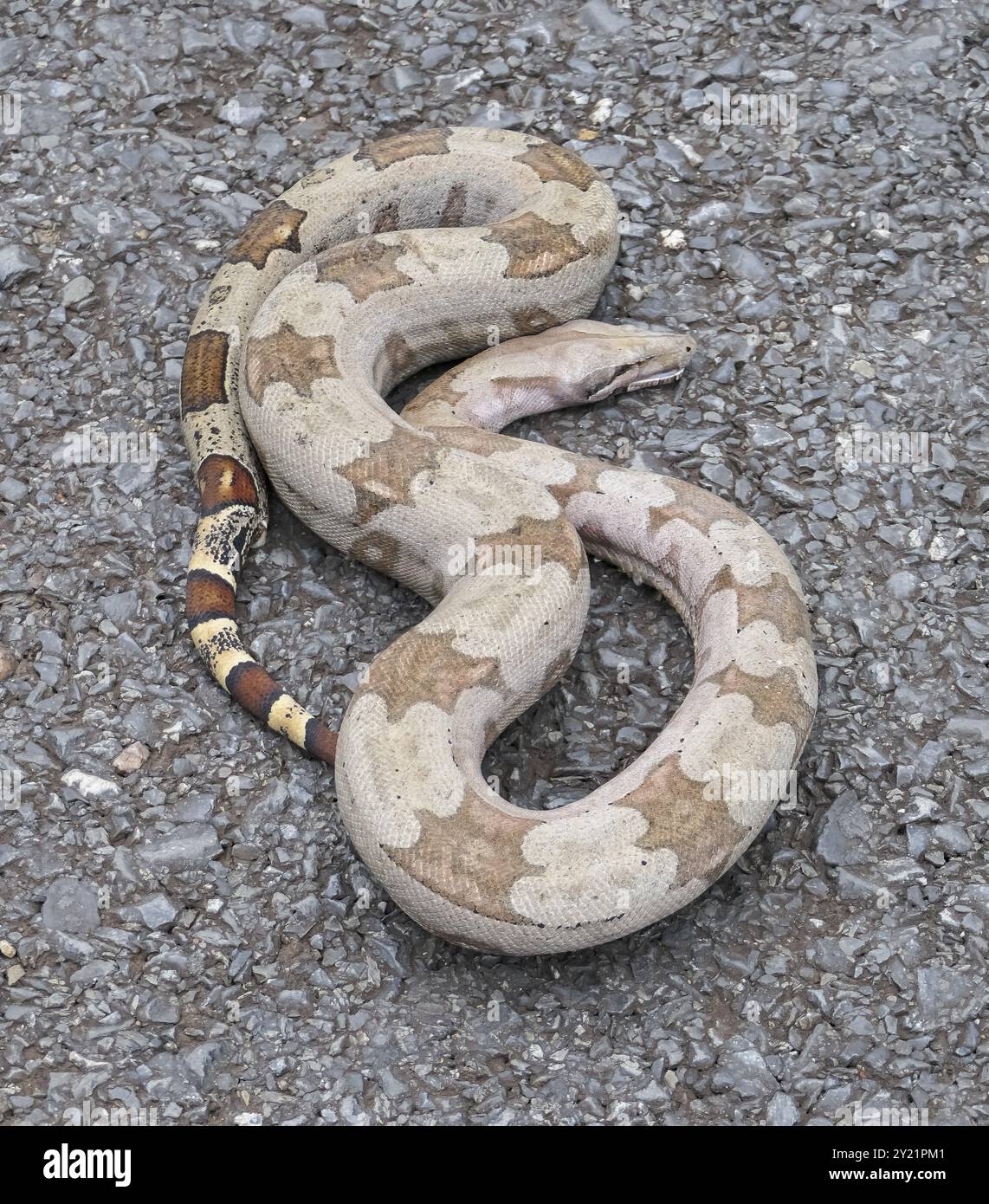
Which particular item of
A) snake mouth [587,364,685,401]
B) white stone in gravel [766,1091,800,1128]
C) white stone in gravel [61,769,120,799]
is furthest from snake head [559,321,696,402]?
white stone in gravel [766,1091,800,1128]

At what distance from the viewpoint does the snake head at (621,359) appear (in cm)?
772

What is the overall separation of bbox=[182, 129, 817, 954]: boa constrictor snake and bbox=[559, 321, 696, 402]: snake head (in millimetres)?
14

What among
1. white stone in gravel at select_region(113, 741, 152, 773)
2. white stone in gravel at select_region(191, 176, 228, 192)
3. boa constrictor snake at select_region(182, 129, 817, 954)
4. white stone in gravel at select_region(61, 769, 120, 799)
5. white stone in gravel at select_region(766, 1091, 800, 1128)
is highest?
white stone in gravel at select_region(191, 176, 228, 192)

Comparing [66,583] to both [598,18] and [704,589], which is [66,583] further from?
[598,18]

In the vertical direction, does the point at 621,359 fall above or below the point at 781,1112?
above

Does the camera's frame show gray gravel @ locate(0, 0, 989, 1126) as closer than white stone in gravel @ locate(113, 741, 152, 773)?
Yes

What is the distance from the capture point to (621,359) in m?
7.73

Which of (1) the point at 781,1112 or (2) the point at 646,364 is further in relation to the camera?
(2) the point at 646,364

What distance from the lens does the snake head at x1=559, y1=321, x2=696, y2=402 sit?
7719 millimetres

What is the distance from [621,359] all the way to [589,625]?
1.69 meters

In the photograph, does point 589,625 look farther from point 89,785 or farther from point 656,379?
point 89,785

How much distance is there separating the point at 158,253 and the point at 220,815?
13.3 feet

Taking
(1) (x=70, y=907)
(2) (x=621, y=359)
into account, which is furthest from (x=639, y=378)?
(1) (x=70, y=907)

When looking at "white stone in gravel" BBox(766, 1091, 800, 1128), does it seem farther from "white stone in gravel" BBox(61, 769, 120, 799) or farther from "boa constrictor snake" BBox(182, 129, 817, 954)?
"white stone in gravel" BBox(61, 769, 120, 799)
